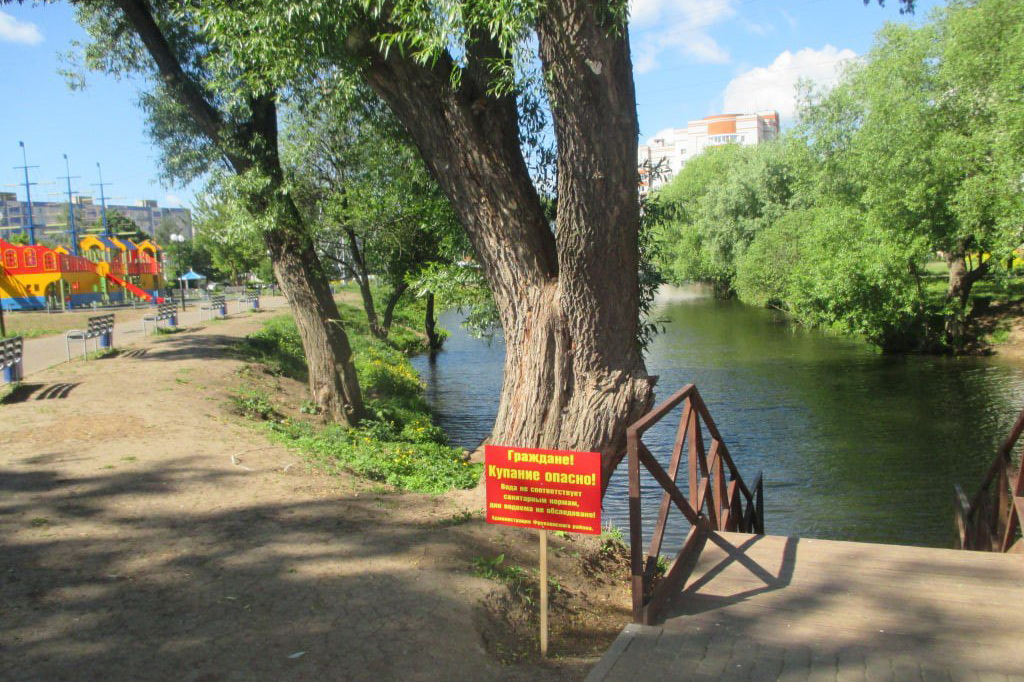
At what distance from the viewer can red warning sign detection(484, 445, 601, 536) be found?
4801mm

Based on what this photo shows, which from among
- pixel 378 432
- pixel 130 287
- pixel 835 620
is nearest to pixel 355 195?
pixel 378 432

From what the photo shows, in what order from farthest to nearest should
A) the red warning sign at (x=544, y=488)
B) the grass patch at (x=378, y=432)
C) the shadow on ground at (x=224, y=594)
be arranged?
the grass patch at (x=378, y=432), the red warning sign at (x=544, y=488), the shadow on ground at (x=224, y=594)

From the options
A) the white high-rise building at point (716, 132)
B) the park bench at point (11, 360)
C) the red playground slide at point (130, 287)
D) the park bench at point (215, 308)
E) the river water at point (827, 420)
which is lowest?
the river water at point (827, 420)

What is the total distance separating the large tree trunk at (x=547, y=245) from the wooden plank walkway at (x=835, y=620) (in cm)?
176

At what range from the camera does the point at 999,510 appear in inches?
275

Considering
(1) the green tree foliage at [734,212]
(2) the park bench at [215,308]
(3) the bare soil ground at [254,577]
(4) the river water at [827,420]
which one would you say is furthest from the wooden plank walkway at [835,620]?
(2) the park bench at [215,308]

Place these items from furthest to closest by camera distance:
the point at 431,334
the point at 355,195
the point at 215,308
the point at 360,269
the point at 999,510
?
the point at 215,308
the point at 431,334
the point at 360,269
the point at 355,195
the point at 999,510

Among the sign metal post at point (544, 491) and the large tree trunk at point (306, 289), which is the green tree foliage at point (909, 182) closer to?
the large tree trunk at point (306, 289)

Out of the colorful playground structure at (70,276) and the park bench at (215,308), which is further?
the colorful playground structure at (70,276)

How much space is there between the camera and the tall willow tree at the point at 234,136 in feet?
40.1

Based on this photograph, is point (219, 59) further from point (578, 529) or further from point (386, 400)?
point (578, 529)

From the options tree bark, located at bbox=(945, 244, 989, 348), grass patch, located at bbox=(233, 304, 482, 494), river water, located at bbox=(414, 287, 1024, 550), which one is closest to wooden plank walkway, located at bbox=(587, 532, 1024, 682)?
grass patch, located at bbox=(233, 304, 482, 494)

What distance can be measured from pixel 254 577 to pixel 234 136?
918cm

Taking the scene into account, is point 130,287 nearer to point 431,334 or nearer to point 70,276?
point 70,276
